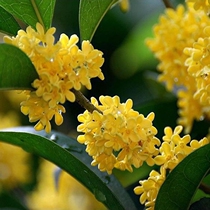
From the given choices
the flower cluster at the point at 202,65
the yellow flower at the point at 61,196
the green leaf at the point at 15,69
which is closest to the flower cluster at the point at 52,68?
the green leaf at the point at 15,69

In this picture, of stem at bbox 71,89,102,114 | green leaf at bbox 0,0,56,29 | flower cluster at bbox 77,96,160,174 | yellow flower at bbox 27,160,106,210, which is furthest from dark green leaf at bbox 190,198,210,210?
yellow flower at bbox 27,160,106,210

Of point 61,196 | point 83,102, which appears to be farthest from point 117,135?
point 61,196

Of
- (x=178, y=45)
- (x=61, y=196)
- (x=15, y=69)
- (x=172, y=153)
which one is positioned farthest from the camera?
(x=61, y=196)

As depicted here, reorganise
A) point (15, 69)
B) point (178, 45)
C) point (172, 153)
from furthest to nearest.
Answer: point (178, 45) → point (172, 153) → point (15, 69)

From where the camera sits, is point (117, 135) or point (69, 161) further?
point (69, 161)

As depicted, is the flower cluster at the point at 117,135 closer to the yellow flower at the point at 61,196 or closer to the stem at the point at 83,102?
the stem at the point at 83,102

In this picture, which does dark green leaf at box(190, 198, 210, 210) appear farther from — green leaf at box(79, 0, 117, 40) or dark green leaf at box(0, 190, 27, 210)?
dark green leaf at box(0, 190, 27, 210)

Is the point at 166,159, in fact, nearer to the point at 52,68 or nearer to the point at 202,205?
the point at 202,205
